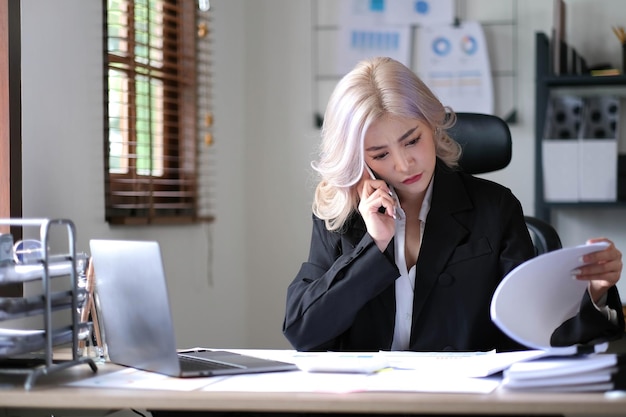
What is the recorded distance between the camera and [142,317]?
152 centimetres

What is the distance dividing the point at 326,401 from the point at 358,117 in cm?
81

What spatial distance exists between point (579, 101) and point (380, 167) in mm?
1833

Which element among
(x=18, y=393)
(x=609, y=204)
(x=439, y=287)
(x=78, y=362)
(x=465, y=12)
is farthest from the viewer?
(x=465, y=12)

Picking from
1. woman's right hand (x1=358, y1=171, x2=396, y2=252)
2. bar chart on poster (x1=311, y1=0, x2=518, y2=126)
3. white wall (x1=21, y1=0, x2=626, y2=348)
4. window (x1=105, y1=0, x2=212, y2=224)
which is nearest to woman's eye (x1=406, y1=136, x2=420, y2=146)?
woman's right hand (x1=358, y1=171, x2=396, y2=252)

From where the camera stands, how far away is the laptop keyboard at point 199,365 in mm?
1550

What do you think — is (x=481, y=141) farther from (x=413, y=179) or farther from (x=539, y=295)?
(x=539, y=295)

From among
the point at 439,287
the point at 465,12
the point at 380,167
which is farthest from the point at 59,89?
the point at 465,12

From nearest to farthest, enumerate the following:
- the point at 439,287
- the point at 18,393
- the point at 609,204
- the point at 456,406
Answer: the point at 456,406
the point at 18,393
the point at 439,287
the point at 609,204

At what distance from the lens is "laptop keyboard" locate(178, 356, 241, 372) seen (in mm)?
1550

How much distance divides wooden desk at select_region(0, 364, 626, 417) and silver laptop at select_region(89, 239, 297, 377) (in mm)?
135

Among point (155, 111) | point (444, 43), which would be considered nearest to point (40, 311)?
point (155, 111)

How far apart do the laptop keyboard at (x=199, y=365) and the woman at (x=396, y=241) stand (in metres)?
0.31

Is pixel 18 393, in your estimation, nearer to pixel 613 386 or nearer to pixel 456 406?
pixel 456 406

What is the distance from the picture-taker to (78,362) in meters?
1.55
